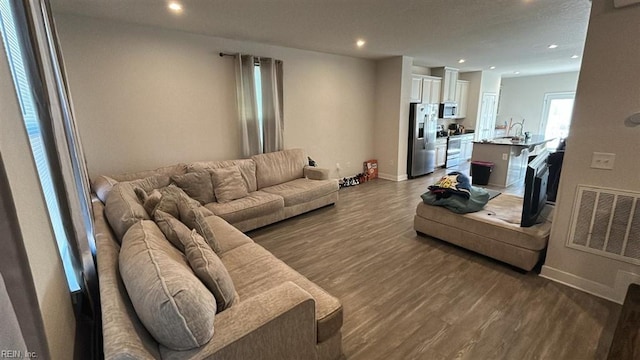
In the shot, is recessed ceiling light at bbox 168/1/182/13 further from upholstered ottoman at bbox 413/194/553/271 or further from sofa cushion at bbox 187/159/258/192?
upholstered ottoman at bbox 413/194/553/271

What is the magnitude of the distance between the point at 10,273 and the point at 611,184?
3.41 metres

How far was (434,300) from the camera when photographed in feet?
7.79

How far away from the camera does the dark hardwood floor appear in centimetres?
191

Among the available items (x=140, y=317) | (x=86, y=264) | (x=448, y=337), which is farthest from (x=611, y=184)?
(x=86, y=264)

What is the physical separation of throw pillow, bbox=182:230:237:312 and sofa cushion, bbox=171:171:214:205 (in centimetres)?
207

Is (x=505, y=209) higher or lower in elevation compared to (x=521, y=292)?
higher

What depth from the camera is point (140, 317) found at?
1.12 m

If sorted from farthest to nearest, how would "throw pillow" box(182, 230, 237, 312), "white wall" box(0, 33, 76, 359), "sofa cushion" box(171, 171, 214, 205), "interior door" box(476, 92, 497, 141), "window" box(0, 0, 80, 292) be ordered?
1. "interior door" box(476, 92, 497, 141)
2. "sofa cushion" box(171, 171, 214, 205)
3. "throw pillow" box(182, 230, 237, 312)
4. "window" box(0, 0, 80, 292)
5. "white wall" box(0, 33, 76, 359)

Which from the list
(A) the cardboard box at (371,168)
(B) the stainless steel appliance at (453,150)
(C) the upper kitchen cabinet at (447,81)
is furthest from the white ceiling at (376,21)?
(B) the stainless steel appliance at (453,150)

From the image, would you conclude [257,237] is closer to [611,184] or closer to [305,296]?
[305,296]

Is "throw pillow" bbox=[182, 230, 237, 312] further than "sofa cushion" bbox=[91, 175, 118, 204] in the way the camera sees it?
No

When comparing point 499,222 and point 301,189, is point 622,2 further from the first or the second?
point 301,189

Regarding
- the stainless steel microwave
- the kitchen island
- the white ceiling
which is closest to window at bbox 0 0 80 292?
the white ceiling

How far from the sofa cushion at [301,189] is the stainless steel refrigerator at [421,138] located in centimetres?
260
